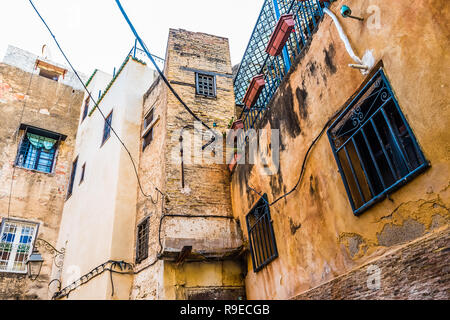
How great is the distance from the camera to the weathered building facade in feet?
39.1

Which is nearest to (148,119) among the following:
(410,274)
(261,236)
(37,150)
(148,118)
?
(148,118)

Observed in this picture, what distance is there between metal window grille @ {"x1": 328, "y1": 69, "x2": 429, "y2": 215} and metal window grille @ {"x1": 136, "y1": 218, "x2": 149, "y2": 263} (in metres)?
5.62

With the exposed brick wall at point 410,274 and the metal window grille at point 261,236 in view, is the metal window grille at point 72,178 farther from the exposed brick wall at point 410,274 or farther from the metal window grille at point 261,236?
the exposed brick wall at point 410,274

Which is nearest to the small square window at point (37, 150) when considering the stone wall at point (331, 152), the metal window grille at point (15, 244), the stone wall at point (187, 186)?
the metal window grille at point (15, 244)

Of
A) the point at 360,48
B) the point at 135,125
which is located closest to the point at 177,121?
the point at 135,125

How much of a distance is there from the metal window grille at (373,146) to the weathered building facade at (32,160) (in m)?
11.0

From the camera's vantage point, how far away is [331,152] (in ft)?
14.7

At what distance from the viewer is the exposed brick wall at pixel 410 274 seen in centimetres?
284

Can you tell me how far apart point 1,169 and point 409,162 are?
46.9 feet

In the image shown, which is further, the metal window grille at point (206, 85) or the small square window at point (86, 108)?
the small square window at point (86, 108)

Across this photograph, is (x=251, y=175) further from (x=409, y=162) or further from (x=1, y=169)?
(x=1, y=169)

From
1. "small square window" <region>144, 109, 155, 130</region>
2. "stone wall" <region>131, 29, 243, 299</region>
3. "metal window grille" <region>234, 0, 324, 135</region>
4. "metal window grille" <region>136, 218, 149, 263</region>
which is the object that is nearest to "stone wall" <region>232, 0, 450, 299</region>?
"metal window grille" <region>234, 0, 324, 135</region>

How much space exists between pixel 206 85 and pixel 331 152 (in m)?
6.54
